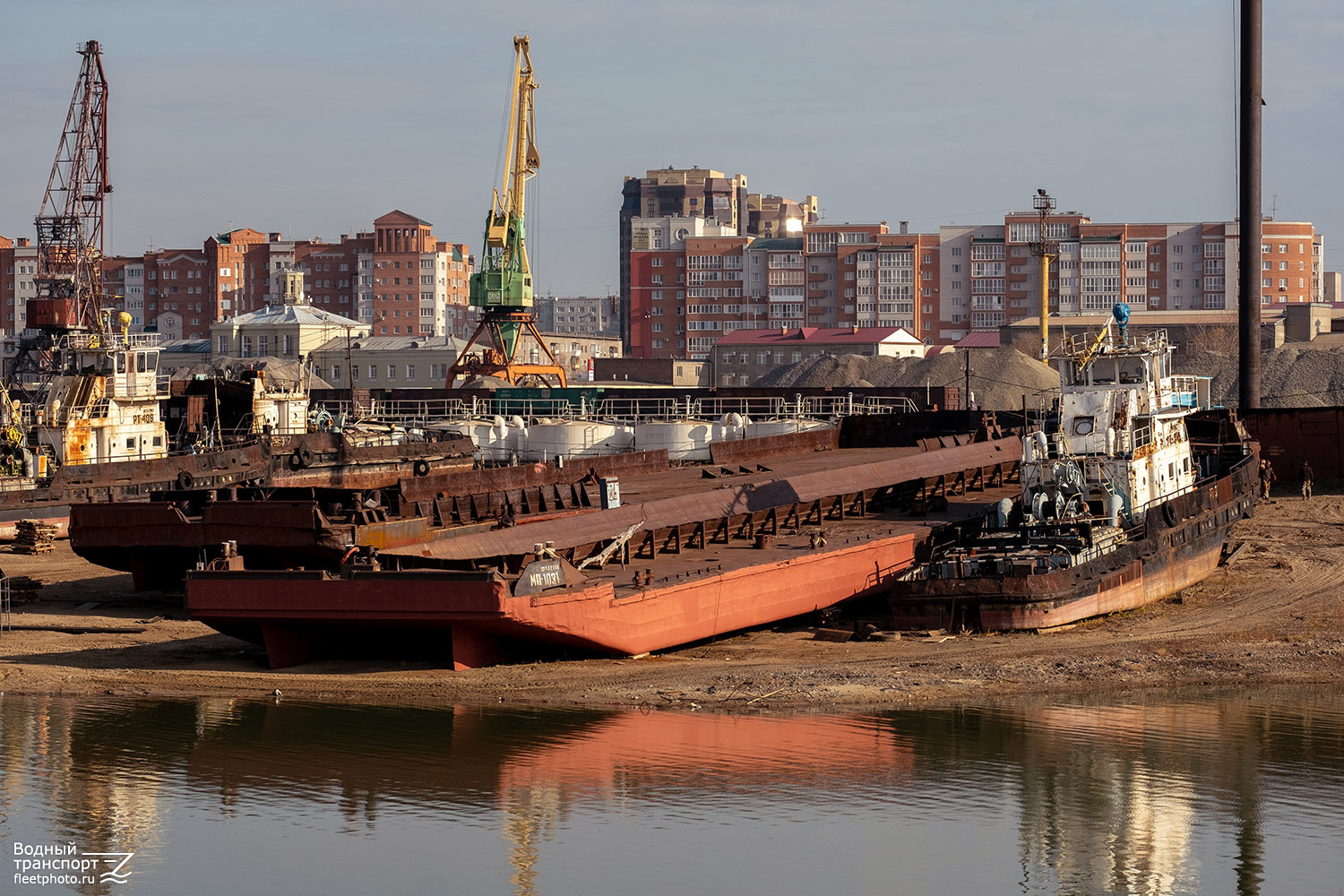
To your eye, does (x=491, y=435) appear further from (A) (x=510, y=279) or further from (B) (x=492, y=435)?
(A) (x=510, y=279)

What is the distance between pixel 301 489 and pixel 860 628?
382 inches

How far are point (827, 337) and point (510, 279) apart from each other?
139ft

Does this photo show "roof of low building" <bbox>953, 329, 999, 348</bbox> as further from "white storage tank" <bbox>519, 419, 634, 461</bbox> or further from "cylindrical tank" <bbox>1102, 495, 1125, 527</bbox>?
"cylindrical tank" <bbox>1102, 495, 1125, 527</bbox>

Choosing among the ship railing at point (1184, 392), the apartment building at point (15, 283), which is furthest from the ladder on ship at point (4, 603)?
the apartment building at point (15, 283)

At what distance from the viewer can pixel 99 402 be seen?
43.1 meters

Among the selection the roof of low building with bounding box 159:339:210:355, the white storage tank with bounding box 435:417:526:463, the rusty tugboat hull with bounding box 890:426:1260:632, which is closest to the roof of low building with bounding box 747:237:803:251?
the roof of low building with bounding box 159:339:210:355

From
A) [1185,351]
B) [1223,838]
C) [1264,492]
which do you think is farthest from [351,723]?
[1185,351]

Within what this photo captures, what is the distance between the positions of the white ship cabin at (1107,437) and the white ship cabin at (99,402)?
26.1 m

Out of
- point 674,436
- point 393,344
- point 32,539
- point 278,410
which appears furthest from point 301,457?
point 393,344

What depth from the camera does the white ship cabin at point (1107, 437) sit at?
2791 centimetres

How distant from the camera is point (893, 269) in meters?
144

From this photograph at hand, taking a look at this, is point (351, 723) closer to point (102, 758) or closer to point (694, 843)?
point (102, 758)

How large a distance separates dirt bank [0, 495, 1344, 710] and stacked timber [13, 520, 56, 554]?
858 cm

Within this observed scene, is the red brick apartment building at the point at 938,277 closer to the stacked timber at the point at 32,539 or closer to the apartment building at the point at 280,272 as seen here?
the apartment building at the point at 280,272
